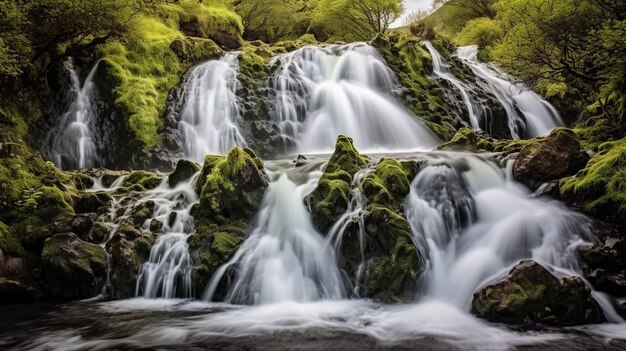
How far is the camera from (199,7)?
19.8 m

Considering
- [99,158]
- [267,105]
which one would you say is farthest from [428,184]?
[99,158]

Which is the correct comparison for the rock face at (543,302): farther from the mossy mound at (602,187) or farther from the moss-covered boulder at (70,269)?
the moss-covered boulder at (70,269)

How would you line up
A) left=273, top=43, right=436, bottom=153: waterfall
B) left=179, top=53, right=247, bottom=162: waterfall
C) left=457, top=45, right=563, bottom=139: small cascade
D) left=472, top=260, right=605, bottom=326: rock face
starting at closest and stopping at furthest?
left=472, top=260, right=605, bottom=326: rock face, left=179, top=53, right=247, bottom=162: waterfall, left=273, top=43, right=436, bottom=153: waterfall, left=457, top=45, right=563, bottom=139: small cascade

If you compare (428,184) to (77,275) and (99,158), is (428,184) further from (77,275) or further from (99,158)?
(99,158)

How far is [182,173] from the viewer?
910 centimetres

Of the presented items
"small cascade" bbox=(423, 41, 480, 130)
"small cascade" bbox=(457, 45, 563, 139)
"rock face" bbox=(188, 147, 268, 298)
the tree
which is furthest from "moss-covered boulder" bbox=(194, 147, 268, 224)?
the tree

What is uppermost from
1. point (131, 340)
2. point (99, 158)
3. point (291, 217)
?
point (99, 158)

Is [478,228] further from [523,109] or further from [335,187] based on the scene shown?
[523,109]

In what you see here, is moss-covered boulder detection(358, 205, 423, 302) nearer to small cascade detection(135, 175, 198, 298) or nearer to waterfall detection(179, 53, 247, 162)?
small cascade detection(135, 175, 198, 298)

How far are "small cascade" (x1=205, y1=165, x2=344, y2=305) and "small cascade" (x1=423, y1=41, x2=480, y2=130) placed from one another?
32.6ft

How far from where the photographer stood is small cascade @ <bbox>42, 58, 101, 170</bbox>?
12094 millimetres

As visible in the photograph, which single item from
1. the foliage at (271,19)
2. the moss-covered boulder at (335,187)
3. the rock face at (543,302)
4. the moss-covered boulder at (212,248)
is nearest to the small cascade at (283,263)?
the moss-covered boulder at (212,248)

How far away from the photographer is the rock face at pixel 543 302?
204 inches

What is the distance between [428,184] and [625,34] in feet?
15.5
